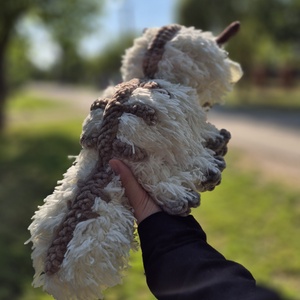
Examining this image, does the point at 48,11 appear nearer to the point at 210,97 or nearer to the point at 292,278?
the point at 292,278

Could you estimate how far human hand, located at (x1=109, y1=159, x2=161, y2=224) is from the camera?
1.06 metres

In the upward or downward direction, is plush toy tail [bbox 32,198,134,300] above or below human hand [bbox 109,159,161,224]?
below

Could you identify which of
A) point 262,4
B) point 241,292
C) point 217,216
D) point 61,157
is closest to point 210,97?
point 241,292

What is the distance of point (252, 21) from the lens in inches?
694

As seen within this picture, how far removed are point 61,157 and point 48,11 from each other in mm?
4623

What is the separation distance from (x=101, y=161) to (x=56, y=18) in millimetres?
10955

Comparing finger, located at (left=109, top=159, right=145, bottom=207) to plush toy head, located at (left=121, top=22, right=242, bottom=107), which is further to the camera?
plush toy head, located at (left=121, top=22, right=242, bottom=107)

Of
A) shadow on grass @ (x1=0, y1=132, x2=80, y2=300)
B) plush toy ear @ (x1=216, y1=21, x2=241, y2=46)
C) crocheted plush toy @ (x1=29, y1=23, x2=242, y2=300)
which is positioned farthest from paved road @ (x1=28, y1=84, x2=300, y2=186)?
crocheted plush toy @ (x1=29, y1=23, x2=242, y2=300)

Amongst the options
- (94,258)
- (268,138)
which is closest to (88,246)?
(94,258)

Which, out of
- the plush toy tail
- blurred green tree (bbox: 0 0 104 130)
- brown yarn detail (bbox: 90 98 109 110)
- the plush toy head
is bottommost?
blurred green tree (bbox: 0 0 104 130)

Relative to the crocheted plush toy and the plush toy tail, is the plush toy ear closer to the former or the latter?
the crocheted plush toy

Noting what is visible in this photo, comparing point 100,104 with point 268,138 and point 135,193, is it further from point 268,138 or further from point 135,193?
point 268,138

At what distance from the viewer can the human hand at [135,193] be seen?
1.06 metres

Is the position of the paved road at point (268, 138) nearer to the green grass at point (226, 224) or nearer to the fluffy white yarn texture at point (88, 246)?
the green grass at point (226, 224)
